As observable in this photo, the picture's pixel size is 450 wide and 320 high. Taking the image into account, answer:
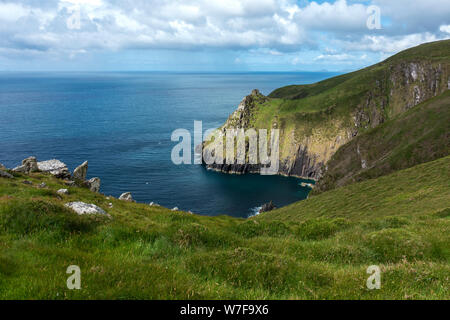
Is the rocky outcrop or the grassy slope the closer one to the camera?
the rocky outcrop

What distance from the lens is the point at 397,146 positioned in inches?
4402

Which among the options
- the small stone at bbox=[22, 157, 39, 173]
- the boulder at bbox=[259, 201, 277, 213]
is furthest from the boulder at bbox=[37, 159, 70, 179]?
the boulder at bbox=[259, 201, 277, 213]

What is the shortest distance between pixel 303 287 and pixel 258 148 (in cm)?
19140

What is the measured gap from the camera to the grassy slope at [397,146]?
3802 inches

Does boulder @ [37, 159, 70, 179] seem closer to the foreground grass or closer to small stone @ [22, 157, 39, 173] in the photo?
small stone @ [22, 157, 39, 173]

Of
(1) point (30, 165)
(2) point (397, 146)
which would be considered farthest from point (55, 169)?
(2) point (397, 146)

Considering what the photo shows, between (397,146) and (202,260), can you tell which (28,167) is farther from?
(397,146)

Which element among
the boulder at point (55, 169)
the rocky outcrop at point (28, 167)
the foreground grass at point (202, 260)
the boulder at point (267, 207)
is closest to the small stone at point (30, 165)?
the rocky outcrop at point (28, 167)

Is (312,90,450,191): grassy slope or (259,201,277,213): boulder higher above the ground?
(312,90,450,191): grassy slope

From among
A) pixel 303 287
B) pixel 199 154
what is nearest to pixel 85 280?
pixel 303 287

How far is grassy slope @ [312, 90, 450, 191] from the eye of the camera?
9656 centimetres
